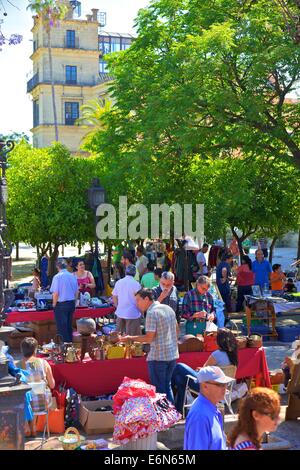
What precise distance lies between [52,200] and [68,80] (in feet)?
150

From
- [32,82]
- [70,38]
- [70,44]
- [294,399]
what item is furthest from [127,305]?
[32,82]

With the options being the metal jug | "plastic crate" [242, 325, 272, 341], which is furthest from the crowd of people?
"plastic crate" [242, 325, 272, 341]

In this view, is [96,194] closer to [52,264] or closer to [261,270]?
[52,264]

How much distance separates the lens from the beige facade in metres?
65.6

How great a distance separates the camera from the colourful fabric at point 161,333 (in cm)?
845

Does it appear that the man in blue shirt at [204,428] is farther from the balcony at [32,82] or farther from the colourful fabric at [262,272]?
the balcony at [32,82]

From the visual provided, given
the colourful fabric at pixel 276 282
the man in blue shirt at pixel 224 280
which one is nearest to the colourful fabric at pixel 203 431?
the man in blue shirt at pixel 224 280

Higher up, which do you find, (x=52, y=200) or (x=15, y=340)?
(x=52, y=200)

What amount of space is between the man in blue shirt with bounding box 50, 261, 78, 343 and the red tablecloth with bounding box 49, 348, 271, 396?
10.3 feet

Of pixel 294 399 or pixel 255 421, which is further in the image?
pixel 294 399

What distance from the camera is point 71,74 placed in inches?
2625

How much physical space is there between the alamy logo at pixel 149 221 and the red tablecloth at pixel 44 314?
5.43m
